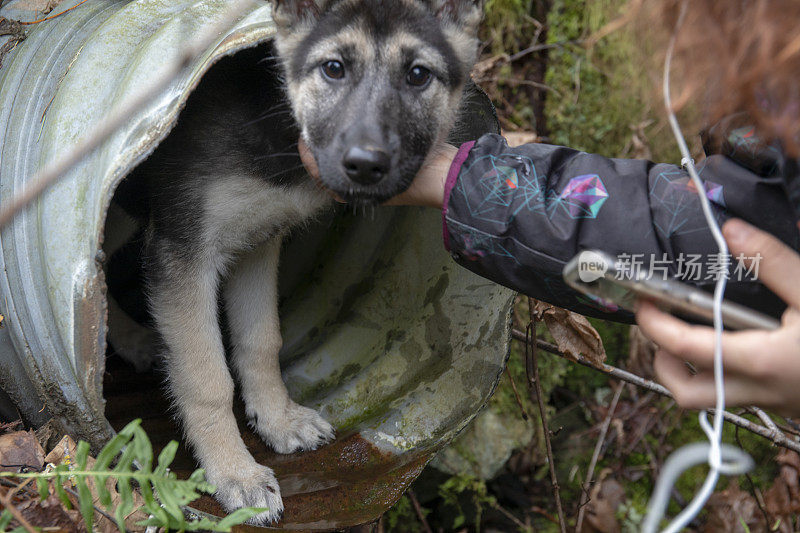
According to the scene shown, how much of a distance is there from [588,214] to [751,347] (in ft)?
2.08

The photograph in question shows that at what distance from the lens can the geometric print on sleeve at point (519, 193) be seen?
6.38 feet

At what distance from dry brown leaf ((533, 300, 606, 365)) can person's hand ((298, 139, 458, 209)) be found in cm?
81

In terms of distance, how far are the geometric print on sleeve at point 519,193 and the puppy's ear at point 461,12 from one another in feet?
2.44

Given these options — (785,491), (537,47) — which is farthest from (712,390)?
(537,47)

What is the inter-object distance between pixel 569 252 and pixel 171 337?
1.49m

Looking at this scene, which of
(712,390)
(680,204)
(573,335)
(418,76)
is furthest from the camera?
(573,335)

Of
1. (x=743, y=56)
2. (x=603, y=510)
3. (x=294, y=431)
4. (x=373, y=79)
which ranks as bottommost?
(x=603, y=510)

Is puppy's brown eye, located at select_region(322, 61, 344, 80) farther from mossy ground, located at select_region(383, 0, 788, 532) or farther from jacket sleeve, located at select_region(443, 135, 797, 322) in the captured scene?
mossy ground, located at select_region(383, 0, 788, 532)

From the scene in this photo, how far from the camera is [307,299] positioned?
3.61 m

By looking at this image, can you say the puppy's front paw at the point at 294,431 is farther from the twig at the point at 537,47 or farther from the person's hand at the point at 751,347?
the twig at the point at 537,47

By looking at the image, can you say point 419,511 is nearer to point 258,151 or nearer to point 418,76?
point 258,151

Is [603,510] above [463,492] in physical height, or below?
below

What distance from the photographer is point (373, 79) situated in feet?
7.32

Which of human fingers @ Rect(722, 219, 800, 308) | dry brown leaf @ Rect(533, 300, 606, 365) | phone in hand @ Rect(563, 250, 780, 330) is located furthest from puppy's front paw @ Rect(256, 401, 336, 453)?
human fingers @ Rect(722, 219, 800, 308)
